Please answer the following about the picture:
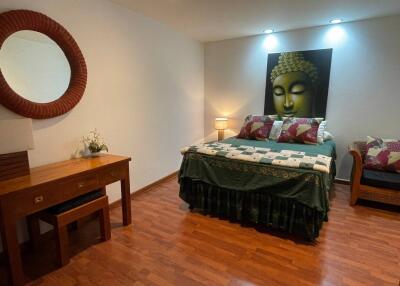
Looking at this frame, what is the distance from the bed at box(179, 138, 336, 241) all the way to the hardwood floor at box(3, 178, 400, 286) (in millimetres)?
141

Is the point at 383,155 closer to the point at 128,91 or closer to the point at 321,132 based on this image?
the point at 321,132

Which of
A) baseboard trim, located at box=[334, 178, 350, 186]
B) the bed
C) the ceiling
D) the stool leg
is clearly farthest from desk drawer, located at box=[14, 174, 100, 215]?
baseboard trim, located at box=[334, 178, 350, 186]

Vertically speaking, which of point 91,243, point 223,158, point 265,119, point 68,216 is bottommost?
point 91,243

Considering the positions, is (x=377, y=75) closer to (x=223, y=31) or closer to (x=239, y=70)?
(x=239, y=70)

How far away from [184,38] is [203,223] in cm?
287

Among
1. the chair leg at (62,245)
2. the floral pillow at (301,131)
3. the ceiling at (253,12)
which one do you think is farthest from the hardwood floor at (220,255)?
the ceiling at (253,12)

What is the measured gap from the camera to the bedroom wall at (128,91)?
2.17m

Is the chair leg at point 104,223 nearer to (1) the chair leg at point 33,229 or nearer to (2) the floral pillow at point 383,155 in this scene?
(1) the chair leg at point 33,229

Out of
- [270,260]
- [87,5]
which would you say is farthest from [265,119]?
[87,5]

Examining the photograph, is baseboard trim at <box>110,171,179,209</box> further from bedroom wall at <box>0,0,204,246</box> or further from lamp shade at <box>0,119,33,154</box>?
lamp shade at <box>0,119,33,154</box>

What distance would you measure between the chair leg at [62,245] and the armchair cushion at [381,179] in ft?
10.1

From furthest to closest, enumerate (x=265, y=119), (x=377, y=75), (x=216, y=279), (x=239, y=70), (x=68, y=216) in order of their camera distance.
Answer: (x=239, y=70)
(x=265, y=119)
(x=377, y=75)
(x=68, y=216)
(x=216, y=279)

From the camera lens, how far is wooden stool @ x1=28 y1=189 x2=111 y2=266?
1768 mm

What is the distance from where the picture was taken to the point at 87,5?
230cm
